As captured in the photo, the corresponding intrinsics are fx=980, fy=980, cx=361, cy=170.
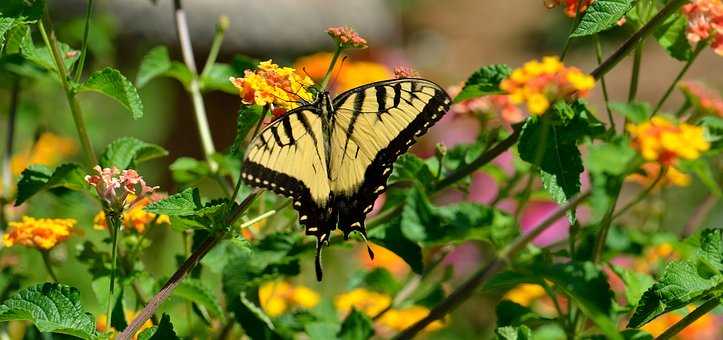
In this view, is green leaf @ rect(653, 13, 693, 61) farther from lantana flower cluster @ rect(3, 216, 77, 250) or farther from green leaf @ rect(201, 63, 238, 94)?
lantana flower cluster @ rect(3, 216, 77, 250)

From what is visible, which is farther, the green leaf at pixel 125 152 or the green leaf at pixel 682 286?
the green leaf at pixel 125 152

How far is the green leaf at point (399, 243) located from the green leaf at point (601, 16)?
0.48 metres

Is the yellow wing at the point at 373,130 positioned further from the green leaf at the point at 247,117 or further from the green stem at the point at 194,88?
the green stem at the point at 194,88

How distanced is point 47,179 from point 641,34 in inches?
41.3

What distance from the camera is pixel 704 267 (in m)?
1.56

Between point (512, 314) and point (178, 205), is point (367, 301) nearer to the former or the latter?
point (512, 314)

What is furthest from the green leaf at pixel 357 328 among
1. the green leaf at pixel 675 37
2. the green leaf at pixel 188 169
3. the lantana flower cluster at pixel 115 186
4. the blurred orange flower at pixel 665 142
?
the green leaf at pixel 675 37

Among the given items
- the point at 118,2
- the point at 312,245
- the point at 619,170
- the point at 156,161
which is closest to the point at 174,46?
the point at 118,2

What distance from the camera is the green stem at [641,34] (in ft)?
5.35

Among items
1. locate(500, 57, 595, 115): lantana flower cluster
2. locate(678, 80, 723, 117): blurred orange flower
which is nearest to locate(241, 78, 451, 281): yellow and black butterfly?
locate(500, 57, 595, 115): lantana flower cluster

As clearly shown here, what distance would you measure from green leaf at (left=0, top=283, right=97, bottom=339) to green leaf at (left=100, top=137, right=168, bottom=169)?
32cm

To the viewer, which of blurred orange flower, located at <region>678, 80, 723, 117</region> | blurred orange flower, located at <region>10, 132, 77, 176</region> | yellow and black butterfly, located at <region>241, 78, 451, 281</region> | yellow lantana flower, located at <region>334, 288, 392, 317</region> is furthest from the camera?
blurred orange flower, located at <region>10, 132, 77, 176</region>

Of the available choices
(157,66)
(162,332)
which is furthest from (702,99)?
(162,332)

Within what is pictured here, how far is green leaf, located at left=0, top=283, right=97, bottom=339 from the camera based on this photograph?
141cm
